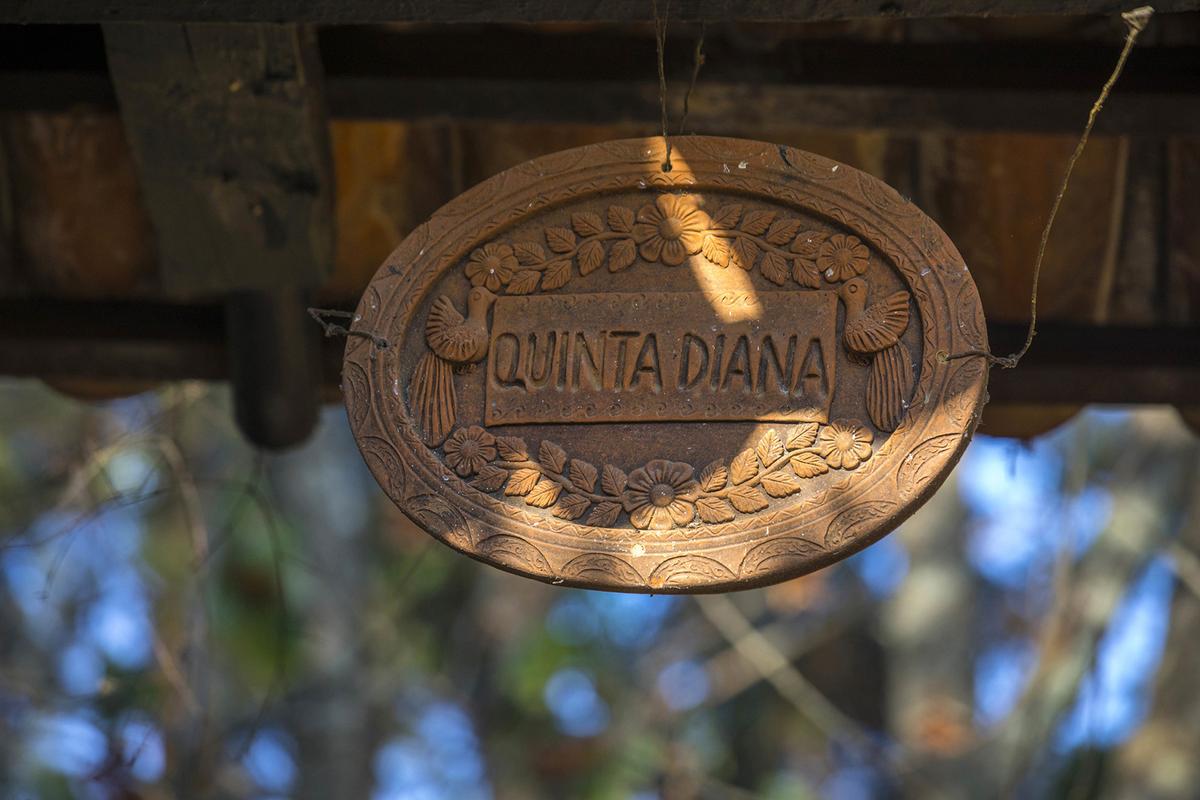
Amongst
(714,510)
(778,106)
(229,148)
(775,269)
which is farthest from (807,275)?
(229,148)

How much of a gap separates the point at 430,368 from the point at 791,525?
53cm

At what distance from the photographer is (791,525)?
1926mm

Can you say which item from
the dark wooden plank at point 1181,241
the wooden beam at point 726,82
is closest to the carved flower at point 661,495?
the wooden beam at point 726,82

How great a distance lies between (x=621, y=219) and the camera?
2127mm

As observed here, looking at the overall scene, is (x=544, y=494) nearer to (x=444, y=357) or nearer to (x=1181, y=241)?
(x=444, y=357)

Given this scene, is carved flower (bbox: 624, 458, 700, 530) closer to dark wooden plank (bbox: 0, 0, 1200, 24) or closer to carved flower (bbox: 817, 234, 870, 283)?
carved flower (bbox: 817, 234, 870, 283)

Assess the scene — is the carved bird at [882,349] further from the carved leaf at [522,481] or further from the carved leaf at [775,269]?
the carved leaf at [522,481]

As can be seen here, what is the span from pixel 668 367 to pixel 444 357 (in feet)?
0.99

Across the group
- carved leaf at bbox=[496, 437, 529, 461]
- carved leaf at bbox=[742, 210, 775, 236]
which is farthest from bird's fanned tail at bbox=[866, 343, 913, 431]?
carved leaf at bbox=[496, 437, 529, 461]

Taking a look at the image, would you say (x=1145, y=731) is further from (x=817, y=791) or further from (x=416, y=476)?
(x=416, y=476)

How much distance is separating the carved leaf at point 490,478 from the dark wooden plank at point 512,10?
617mm

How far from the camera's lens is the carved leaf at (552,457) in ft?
6.59

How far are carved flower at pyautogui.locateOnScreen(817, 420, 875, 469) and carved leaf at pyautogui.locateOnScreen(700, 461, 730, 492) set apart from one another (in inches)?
4.9

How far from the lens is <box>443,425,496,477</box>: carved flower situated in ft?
6.61
